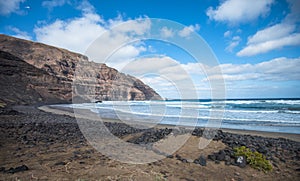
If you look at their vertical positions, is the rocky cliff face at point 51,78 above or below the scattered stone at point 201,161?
above

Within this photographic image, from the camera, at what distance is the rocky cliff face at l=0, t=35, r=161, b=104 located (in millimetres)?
12270

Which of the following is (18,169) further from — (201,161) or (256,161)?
(256,161)

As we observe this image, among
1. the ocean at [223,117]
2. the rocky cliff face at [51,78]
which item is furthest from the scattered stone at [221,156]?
the rocky cliff face at [51,78]

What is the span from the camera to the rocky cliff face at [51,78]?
1227cm

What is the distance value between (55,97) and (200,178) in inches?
2023

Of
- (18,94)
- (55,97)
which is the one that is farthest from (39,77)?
(18,94)

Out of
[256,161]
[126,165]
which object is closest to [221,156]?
[256,161]

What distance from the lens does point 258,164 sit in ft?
13.8

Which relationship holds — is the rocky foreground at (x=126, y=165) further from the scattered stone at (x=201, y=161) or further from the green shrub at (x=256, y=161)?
the green shrub at (x=256, y=161)

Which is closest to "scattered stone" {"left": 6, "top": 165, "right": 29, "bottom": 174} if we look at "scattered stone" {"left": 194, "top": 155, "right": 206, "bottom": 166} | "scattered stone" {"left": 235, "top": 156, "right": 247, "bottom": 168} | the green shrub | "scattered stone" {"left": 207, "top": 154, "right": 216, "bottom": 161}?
"scattered stone" {"left": 194, "top": 155, "right": 206, "bottom": 166}

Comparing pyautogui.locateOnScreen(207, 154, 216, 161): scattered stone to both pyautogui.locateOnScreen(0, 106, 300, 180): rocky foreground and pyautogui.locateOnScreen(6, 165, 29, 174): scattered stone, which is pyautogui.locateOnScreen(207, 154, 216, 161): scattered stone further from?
pyautogui.locateOnScreen(6, 165, 29, 174): scattered stone

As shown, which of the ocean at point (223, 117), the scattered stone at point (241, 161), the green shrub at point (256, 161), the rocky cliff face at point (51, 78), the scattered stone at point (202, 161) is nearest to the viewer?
the green shrub at point (256, 161)

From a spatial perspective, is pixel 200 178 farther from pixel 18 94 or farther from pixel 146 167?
pixel 18 94

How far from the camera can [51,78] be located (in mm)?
50094
